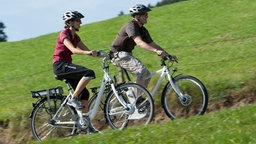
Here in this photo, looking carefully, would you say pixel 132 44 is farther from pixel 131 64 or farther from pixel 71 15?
pixel 71 15

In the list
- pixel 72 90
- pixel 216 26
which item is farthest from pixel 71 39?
pixel 216 26

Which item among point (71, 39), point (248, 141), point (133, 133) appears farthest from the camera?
point (71, 39)

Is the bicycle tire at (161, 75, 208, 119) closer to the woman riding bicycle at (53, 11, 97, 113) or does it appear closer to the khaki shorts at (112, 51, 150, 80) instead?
the khaki shorts at (112, 51, 150, 80)

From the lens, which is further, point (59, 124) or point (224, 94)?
point (224, 94)

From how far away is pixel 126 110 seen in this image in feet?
39.0

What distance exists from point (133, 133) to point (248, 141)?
1.99 meters

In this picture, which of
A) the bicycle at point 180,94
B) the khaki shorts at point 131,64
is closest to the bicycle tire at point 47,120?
the khaki shorts at point 131,64

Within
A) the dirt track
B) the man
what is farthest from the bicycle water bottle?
the dirt track

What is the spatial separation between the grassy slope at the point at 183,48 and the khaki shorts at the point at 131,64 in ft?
7.09

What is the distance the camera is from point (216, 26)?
24.8 m

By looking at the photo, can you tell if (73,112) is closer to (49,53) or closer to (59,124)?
(59,124)

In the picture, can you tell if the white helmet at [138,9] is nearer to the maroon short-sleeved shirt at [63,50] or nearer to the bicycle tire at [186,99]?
the maroon short-sleeved shirt at [63,50]

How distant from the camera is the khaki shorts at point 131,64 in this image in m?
12.1

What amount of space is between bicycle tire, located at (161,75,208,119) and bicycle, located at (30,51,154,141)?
41cm
